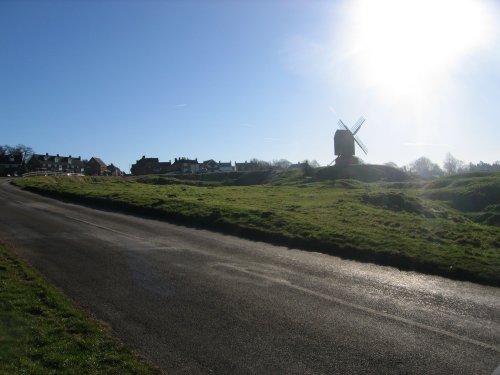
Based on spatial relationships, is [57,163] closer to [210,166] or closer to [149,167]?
[149,167]

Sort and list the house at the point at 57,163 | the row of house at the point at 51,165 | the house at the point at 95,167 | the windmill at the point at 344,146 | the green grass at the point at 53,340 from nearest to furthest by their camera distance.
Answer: the green grass at the point at 53,340 < the windmill at the point at 344,146 < the row of house at the point at 51,165 < the house at the point at 57,163 < the house at the point at 95,167

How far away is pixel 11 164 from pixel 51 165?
2491 cm

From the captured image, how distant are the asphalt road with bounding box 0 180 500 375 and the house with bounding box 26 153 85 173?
14385cm

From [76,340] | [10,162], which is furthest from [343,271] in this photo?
[10,162]

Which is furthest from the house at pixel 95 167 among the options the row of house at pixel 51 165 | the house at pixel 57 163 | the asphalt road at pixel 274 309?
the asphalt road at pixel 274 309

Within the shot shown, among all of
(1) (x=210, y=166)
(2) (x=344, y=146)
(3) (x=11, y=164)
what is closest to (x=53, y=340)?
(2) (x=344, y=146)

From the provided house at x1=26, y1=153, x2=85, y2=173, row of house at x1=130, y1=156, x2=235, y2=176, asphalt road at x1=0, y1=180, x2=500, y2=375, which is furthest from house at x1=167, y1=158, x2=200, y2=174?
asphalt road at x1=0, y1=180, x2=500, y2=375

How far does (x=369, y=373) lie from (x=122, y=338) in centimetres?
342

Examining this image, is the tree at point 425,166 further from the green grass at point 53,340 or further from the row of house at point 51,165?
the green grass at point 53,340

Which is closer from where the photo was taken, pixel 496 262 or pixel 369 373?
pixel 369 373

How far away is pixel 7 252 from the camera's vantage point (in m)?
11.6

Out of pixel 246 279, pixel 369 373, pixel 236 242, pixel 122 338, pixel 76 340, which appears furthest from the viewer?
pixel 236 242

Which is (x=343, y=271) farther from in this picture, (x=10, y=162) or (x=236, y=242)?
(x=10, y=162)

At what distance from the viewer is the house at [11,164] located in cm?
12862
